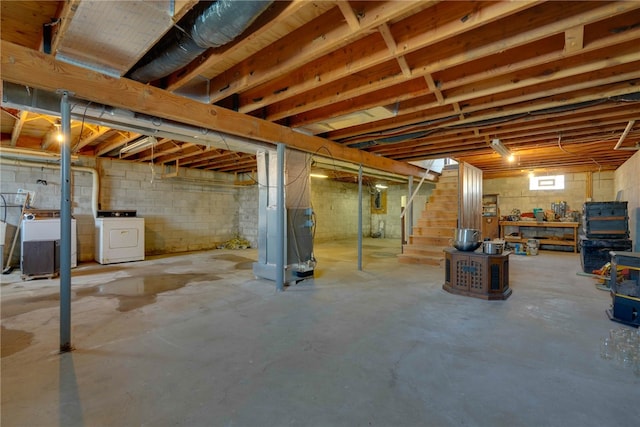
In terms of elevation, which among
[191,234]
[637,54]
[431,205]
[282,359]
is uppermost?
[637,54]

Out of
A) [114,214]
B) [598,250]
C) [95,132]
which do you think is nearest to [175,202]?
[114,214]

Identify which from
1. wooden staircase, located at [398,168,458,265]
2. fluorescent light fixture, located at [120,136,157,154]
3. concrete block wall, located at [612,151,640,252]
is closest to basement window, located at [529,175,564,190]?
concrete block wall, located at [612,151,640,252]

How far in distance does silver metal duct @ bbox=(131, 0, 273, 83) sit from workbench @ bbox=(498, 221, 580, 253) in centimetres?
872

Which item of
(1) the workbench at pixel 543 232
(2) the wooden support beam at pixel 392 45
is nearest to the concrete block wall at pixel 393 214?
(1) the workbench at pixel 543 232

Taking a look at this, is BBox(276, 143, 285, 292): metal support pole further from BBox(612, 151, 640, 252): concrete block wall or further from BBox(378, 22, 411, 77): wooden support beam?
BBox(612, 151, 640, 252): concrete block wall

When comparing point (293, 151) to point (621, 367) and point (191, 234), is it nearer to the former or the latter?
point (621, 367)

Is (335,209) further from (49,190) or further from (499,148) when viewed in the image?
(49,190)

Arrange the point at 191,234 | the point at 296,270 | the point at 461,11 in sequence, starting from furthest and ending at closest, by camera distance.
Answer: the point at 191,234
the point at 296,270
the point at 461,11

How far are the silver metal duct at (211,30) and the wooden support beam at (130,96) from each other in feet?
1.23

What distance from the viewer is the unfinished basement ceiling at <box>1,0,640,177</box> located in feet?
5.90

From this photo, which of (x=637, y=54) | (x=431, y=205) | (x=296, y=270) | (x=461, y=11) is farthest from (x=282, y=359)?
(x=431, y=205)

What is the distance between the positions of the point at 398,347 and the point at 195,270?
13.2ft

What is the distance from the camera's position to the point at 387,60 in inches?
92.3

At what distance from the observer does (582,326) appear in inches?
104
